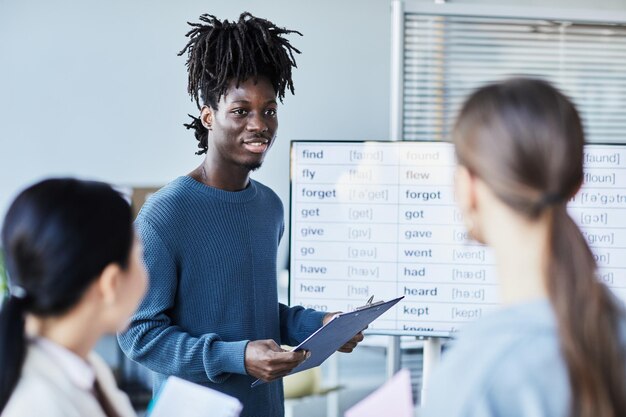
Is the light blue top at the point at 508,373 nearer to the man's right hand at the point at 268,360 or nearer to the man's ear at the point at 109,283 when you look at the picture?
the man's ear at the point at 109,283

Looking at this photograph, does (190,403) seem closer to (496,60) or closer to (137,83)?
(496,60)

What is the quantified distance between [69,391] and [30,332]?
0.10 meters

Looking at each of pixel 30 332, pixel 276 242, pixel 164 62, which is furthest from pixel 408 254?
pixel 30 332

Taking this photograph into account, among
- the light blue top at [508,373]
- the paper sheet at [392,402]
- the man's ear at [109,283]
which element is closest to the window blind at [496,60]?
the paper sheet at [392,402]

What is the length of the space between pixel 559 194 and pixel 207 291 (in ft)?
3.42

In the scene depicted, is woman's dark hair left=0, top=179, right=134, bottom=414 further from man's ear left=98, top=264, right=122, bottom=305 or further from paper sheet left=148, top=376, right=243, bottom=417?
paper sheet left=148, top=376, right=243, bottom=417

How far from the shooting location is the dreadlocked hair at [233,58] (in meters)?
1.85

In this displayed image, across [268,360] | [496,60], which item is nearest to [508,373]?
[268,360]

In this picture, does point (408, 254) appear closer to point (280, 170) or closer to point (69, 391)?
point (280, 170)

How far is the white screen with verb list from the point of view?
104 inches

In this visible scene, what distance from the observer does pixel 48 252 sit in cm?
96

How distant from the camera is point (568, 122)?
833 mm

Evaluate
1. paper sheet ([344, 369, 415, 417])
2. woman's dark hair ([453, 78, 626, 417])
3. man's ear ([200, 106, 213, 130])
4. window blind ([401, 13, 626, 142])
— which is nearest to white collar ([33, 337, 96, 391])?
paper sheet ([344, 369, 415, 417])

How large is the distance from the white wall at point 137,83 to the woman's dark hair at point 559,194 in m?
2.70
